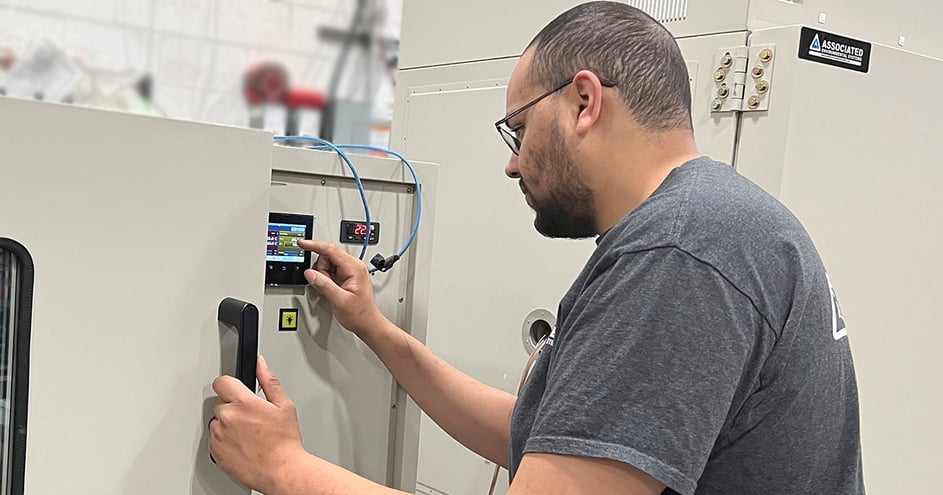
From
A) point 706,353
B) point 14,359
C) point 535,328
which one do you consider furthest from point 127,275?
point 535,328

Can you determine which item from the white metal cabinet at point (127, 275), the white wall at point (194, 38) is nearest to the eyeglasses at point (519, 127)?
the white metal cabinet at point (127, 275)

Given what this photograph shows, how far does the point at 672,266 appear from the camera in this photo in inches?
30.0

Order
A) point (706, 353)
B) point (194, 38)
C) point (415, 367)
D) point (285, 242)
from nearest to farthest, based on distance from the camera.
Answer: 1. point (706, 353)
2. point (285, 242)
3. point (415, 367)
4. point (194, 38)

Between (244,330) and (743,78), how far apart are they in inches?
32.4

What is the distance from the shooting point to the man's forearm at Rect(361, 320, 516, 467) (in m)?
1.22

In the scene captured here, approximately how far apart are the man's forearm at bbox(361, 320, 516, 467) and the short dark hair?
0.45m

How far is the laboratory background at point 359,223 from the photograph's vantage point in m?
0.83

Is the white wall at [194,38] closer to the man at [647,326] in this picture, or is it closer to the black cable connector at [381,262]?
the black cable connector at [381,262]

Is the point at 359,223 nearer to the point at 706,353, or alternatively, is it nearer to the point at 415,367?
the point at 415,367

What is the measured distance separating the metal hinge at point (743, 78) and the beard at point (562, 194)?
0.42 m

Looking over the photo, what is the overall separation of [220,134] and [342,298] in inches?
11.6

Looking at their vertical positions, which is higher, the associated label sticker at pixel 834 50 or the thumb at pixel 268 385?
the associated label sticker at pixel 834 50

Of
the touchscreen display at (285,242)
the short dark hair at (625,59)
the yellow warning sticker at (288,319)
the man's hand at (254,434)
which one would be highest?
the short dark hair at (625,59)

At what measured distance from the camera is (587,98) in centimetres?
92
